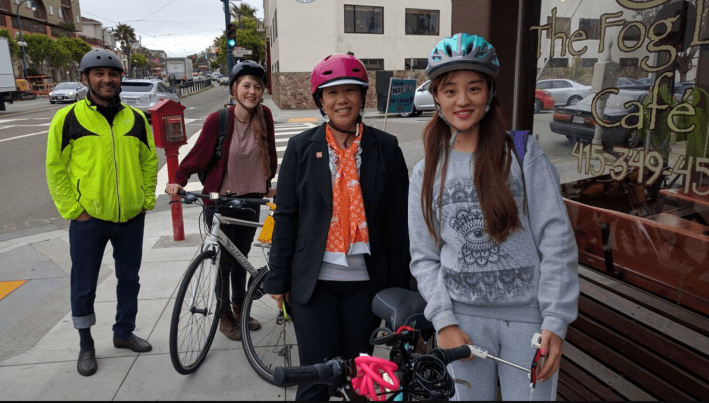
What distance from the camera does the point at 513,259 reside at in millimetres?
1719

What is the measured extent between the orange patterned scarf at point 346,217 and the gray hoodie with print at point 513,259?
562 mm

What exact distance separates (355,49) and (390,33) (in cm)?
245

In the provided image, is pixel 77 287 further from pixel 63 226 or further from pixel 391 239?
pixel 63 226

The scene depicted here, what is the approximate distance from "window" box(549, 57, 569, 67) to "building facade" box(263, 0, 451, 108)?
24.1 m

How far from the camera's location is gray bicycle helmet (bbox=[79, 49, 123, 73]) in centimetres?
344

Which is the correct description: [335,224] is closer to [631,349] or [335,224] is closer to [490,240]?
[490,240]

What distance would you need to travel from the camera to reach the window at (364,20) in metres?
28.4

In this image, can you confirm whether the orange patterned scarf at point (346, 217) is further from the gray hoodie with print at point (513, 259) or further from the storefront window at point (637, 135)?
the storefront window at point (637, 135)

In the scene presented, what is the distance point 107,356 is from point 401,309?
9.61 ft

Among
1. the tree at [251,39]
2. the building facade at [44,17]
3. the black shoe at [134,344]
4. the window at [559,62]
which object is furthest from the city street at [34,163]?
the building facade at [44,17]

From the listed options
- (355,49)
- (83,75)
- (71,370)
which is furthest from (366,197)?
(355,49)

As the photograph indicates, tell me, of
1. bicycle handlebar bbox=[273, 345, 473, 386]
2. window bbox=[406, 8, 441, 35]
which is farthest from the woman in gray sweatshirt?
window bbox=[406, 8, 441, 35]

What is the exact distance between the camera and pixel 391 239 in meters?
2.43

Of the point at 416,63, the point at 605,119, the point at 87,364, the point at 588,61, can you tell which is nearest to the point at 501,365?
the point at 605,119
